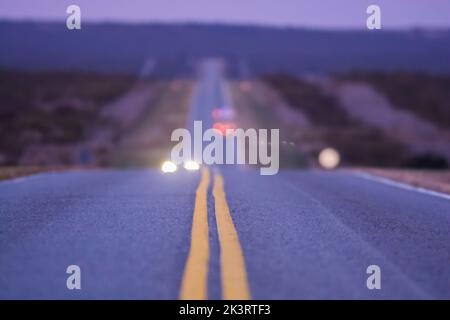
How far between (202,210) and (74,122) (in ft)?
135

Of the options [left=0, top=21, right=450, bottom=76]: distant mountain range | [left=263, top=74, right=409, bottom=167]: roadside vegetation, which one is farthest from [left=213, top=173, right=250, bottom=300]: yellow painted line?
[left=0, top=21, right=450, bottom=76]: distant mountain range

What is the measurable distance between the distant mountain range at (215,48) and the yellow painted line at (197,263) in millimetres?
82981

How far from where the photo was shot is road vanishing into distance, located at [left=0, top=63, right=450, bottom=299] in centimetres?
607

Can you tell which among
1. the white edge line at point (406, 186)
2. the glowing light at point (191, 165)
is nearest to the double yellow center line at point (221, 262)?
Answer: the white edge line at point (406, 186)

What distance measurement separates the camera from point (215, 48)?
428 feet

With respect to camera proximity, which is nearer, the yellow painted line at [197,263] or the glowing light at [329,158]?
the yellow painted line at [197,263]

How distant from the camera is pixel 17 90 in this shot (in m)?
70.8

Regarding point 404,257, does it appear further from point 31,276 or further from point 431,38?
point 431,38

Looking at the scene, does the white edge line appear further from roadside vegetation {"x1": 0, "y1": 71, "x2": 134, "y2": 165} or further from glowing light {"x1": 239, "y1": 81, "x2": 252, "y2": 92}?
glowing light {"x1": 239, "y1": 81, "x2": 252, "y2": 92}

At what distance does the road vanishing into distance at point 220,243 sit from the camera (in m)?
6.07

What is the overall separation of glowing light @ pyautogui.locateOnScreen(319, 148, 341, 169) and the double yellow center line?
87.4ft

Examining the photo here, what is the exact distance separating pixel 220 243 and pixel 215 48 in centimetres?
12409

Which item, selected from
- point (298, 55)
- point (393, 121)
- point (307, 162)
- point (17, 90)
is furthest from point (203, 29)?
point (307, 162)

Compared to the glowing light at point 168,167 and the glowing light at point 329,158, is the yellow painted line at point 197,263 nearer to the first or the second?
the glowing light at point 168,167
